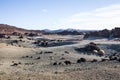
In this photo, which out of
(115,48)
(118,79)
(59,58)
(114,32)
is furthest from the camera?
(114,32)

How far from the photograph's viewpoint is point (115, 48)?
4903 cm

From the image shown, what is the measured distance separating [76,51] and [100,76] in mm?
24441

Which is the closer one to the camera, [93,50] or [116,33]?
[93,50]

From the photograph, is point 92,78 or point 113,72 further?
point 113,72

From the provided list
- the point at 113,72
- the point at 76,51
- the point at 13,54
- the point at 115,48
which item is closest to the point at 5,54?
the point at 13,54

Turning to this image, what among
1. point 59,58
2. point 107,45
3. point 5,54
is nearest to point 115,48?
point 107,45

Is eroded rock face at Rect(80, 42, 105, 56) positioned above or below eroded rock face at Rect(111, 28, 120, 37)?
below

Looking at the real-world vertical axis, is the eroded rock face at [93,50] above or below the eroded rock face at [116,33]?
below

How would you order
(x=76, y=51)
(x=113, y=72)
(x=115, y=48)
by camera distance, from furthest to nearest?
1. (x=115, y=48)
2. (x=76, y=51)
3. (x=113, y=72)

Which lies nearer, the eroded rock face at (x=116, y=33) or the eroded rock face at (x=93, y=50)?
the eroded rock face at (x=93, y=50)

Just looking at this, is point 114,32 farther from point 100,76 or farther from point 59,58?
point 100,76

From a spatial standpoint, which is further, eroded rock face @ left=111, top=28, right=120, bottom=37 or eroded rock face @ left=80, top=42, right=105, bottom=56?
eroded rock face @ left=111, top=28, right=120, bottom=37

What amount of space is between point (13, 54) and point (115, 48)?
724 inches

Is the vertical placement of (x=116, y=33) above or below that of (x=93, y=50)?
above
